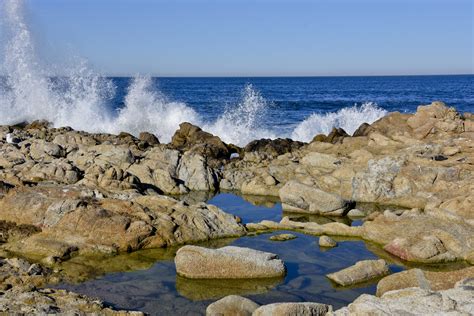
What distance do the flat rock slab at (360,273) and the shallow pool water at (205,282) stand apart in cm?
20

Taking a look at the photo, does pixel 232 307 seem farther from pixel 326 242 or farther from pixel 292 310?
pixel 326 242

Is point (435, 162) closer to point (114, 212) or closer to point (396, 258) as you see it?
point (396, 258)

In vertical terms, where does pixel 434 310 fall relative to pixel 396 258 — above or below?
above

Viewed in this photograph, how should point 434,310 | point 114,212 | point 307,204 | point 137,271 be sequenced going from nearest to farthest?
point 434,310, point 137,271, point 114,212, point 307,204

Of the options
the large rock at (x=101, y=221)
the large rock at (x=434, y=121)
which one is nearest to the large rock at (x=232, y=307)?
the large rock at (x=101, y=221)

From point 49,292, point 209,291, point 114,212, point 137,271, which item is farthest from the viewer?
point 114,212

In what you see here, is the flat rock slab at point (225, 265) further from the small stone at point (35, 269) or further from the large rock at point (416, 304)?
the large rock at point (416, 304)

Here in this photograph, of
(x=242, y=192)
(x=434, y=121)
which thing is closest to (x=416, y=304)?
(x=242, y=192)

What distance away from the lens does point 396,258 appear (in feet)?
45.0

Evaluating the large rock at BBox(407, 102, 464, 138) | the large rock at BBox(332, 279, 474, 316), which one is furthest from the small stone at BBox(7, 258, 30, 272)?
the large rock at BBox(407, 102, 464, 138)

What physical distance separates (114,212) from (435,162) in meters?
11.3

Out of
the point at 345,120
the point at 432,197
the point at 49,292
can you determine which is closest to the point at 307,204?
the point at 432,197

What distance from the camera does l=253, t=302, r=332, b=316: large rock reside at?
362 inches

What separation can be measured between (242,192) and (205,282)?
9.53m
